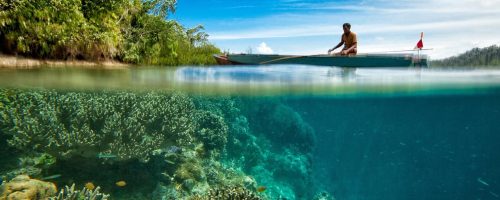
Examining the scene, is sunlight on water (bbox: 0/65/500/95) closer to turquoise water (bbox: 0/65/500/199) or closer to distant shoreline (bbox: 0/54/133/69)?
turquoise water (bbox: 0/65/500/199)

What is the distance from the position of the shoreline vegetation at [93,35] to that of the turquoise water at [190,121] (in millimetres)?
1374

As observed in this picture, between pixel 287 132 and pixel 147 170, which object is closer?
pixel 147 170

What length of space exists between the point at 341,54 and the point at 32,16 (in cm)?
1214

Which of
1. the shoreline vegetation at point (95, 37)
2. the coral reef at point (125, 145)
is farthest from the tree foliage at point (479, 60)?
the coral reef at point (125, 145)

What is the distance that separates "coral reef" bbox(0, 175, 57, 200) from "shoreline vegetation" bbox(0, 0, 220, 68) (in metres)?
7.59

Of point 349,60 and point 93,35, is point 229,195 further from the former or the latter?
point 93,35

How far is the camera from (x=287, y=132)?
18.0 meters

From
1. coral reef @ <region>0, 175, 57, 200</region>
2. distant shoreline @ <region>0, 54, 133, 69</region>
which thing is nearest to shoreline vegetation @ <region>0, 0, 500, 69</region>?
distant shoreline @ <region>0, 54, 133, 69</region>

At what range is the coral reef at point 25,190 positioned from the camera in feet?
22.5

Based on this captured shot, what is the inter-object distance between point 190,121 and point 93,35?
6.93m

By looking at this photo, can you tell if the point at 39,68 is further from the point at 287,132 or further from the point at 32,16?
the point at 287,132

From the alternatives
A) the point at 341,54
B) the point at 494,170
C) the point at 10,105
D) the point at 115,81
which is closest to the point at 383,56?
the point at 341,54

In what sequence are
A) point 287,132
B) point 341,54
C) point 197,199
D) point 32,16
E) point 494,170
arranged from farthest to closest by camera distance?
1. point 494,170
2. point 287,132
3. point 341,54
4. point 32,16
5. point 197,199

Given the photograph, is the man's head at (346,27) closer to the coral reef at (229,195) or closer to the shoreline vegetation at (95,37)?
the shoreline vegetation at (95,37)
